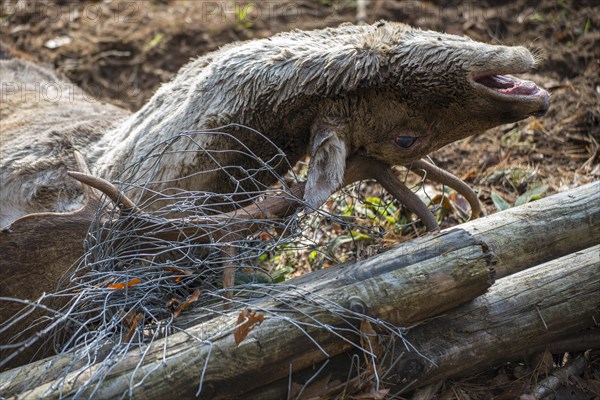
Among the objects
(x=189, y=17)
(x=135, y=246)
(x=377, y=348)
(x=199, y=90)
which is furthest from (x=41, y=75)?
(x=377, y=348)

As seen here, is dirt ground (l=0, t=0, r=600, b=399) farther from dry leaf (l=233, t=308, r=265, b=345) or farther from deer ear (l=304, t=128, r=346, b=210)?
dry leaf (l=233, t=308, r=265, b=345)

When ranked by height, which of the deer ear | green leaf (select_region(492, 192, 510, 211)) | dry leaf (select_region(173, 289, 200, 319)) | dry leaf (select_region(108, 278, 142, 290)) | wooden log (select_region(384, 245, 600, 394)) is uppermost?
the deer ear

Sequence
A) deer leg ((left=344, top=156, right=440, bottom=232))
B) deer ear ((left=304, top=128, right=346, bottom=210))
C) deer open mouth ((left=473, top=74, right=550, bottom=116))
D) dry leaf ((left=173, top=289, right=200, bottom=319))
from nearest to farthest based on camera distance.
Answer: dry leaf ((left=173, top=289, right=200, bottom=319)), deer open mouth ((left=473, top=74, right=550, bottom=116)), deer ear ((left=304, top=128, right=346, bottom=210)), deer leg ((left=344, top=156, right=440, bottom=232))

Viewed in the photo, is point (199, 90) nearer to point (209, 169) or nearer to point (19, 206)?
point (209, 169)

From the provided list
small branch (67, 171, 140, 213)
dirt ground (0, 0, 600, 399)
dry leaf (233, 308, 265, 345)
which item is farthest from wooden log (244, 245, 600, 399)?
dirt ground (0, 0, 600, 399)

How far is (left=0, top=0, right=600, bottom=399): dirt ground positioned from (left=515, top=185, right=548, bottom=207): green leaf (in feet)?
0.22

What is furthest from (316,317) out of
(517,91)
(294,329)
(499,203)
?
(499,203)

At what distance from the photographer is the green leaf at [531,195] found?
493cm

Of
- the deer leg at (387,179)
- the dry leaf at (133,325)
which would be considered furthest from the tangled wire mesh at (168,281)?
the deer leg at (387,179)

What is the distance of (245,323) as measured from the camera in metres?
3.03

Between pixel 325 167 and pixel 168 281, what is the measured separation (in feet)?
3.17

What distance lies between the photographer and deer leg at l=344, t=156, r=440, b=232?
13.1ft

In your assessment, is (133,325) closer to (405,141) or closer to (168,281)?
(168,281)

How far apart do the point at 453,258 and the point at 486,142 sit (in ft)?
9.13
